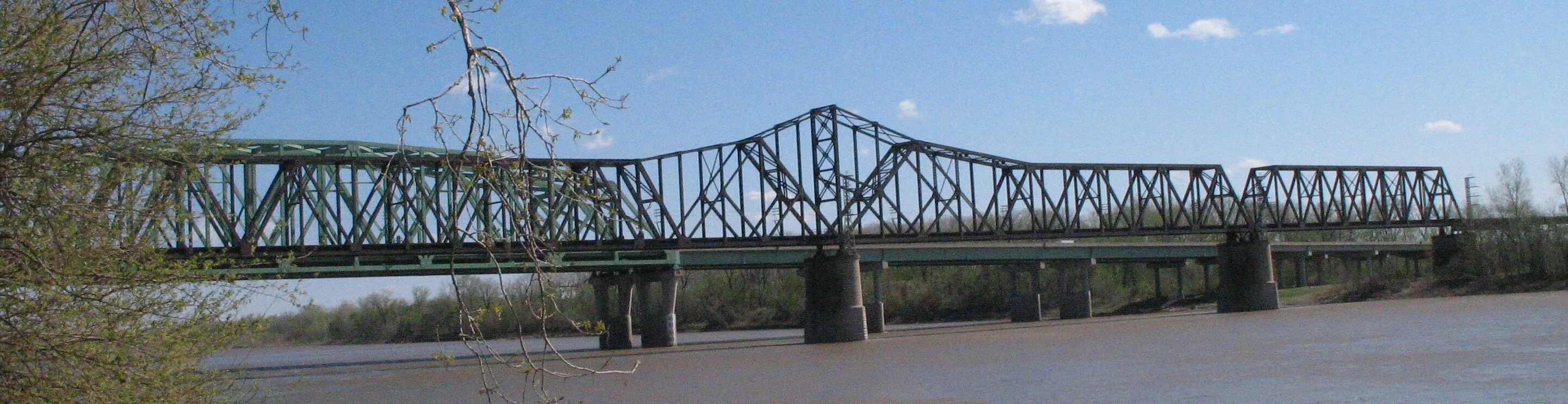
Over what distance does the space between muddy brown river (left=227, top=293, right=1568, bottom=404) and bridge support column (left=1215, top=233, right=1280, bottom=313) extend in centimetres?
1173

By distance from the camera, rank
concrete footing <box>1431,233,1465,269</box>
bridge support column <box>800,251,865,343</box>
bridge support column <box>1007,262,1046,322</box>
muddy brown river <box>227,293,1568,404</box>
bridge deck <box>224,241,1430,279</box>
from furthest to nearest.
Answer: bridge support column <box>1007,262,1046,322</box>, concrete footing <box>1431,233,1465,269</box>, bridge support column <box>800,251,865,343</box>, bridge deck <box>224,241,1430,279</box>, muddy brown river <box>227,293,1568,404</box>

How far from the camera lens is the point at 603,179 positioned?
61375 millimetres

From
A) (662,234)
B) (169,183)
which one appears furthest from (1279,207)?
(169,183)

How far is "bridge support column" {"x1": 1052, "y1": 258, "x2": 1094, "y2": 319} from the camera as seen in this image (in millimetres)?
103562

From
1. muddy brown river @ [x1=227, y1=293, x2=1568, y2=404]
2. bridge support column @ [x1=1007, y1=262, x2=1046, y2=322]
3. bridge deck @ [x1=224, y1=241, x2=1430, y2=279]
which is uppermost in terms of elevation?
bridge deck @ [x1=224, y1=241, x2=1430, y2=279]

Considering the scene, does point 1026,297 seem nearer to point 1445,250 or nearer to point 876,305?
point 876,305

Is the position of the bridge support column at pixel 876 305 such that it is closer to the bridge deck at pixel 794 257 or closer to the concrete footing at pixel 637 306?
the bridge deck at pixel 794 257

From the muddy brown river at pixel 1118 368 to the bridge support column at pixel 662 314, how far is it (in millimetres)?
6157

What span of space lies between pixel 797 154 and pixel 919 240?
25.5 ft

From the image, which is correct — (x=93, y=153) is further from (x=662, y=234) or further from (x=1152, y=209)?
(x=1152, y=209)

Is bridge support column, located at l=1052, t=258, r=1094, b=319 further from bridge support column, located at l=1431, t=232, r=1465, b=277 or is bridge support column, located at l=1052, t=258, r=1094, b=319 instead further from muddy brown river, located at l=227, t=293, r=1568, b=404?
muddy brown river, located at l=227, t=293, r=1568, b=404

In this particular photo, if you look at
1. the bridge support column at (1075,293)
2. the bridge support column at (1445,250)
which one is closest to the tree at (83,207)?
the bridge support column at (1445,250)

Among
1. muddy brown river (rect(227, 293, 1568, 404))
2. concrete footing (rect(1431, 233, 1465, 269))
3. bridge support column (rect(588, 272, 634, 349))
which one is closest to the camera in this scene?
muddy brown river (rect(227, 293, 1568, 404))

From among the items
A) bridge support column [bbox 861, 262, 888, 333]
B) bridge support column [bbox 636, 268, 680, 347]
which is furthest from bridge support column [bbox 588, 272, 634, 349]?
bridge support column [bbox 861, 262, 888, 333]
